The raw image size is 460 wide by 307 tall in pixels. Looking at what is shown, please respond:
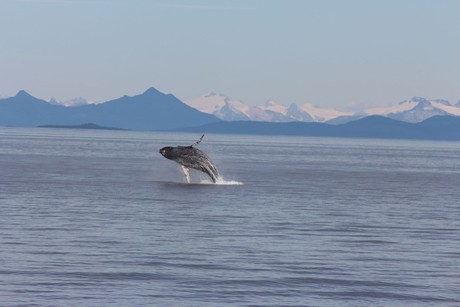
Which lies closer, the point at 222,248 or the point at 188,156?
the point at 222,248

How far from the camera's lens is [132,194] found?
2375 inches

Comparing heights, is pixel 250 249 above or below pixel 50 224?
below

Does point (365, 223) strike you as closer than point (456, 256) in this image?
No

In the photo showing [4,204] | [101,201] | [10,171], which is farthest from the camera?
[10,171]

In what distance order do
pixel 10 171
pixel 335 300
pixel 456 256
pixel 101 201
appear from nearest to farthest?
pixel 335 300
pixel 456 256
pixel 101 201
pixel 10 171

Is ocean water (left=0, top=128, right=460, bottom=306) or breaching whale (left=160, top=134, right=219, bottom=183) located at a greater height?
breaching whale (left=160, top=134, right=219, bottom=183)

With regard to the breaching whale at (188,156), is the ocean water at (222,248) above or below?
below

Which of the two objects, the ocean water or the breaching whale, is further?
the breaching whale

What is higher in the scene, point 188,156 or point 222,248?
point 188,156

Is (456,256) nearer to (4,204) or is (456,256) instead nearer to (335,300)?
(335,300)

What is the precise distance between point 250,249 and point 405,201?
27418 millimetres

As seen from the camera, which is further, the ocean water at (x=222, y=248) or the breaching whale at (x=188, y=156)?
the breaching whale at (x=188, y=156)

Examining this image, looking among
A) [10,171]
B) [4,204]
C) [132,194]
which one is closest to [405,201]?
[132,194]

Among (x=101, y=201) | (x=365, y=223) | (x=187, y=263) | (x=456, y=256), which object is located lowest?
(x=187, y=263)
